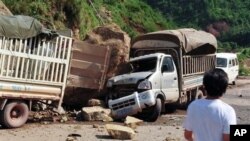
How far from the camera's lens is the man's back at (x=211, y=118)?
14.4 feet

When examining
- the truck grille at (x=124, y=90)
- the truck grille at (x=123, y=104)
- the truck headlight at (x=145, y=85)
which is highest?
the truck headlight at (x=145, y=85)

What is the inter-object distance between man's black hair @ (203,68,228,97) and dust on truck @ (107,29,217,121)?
9.21 metres

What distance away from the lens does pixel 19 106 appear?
1244cm

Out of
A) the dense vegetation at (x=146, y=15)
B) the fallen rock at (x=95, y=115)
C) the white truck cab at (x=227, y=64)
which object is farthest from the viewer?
the white truck cab at (x=227, y=64)

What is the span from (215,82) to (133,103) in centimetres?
941

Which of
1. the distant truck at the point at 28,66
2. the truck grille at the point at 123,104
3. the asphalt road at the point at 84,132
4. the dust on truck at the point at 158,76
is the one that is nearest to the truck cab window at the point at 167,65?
the dust on truck at the point at 158,76

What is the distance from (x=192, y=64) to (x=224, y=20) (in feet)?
236

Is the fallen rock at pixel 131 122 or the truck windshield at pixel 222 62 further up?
the truck windshield at pixel 222 62

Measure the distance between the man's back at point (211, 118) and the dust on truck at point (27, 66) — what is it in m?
8.06

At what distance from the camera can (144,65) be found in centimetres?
1548

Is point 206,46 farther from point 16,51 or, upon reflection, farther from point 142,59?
point 16,51

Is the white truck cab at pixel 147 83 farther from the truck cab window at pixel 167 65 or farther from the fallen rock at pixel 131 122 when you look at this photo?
the fallen rock at pixel 131 122

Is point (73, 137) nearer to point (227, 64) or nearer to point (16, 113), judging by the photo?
point (16, 113)

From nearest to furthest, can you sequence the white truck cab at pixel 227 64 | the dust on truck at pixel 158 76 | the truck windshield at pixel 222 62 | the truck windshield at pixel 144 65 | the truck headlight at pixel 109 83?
1. the dust on truck at pixel 158 76
2. the truck headlight at pixel 109 83
3. the truck windshield at pixel 144 65
4. the white truck cab at pixel 227 64
5. the truck windshield at pixel 222 62
